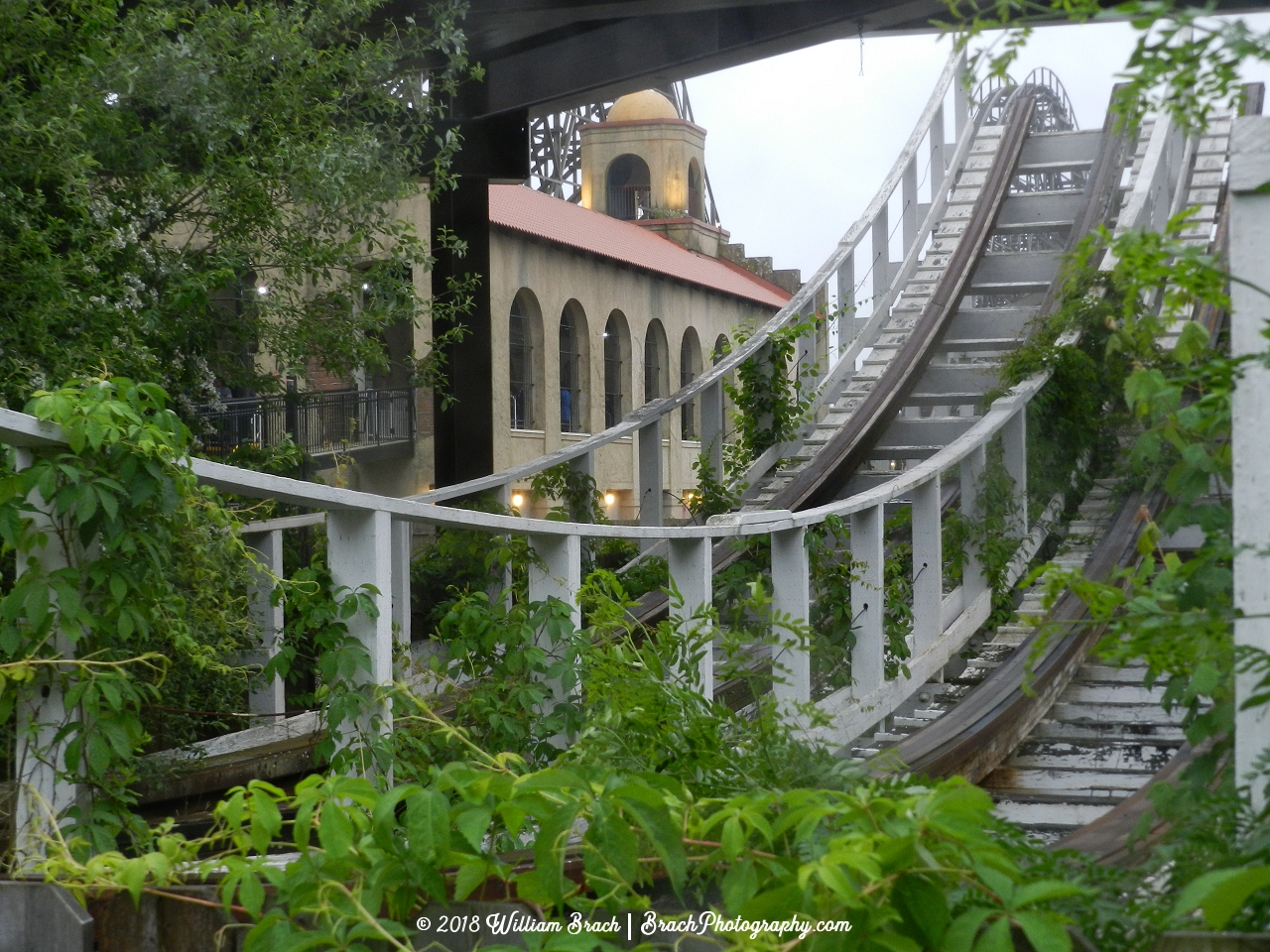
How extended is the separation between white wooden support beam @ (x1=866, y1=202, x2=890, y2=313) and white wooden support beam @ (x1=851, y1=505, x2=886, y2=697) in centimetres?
502

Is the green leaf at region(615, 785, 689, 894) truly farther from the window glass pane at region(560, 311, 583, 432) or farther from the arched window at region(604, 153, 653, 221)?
the arched window at region(604, 153, 653, 221)

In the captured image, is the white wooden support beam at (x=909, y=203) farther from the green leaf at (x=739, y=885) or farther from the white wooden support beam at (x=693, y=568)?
the green leaf at (x=739, y=885)

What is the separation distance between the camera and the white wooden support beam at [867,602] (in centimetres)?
490

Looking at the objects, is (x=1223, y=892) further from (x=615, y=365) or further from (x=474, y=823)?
(x=615, y=365)

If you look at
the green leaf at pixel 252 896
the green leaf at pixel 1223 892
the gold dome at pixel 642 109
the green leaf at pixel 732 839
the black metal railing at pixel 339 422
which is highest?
the gold dome at pixel 642 109

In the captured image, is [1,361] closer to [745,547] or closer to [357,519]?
[357,519]

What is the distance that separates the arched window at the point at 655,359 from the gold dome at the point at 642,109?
42.6 ft

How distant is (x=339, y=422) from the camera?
59.5 feet

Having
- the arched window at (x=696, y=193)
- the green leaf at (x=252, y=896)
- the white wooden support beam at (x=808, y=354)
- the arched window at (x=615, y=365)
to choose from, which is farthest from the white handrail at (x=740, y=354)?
the arched window at (x=696, y=193)

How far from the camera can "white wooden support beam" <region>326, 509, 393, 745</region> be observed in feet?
10.4

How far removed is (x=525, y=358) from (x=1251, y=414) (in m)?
21.0

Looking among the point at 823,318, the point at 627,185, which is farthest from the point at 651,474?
the point at 627,185

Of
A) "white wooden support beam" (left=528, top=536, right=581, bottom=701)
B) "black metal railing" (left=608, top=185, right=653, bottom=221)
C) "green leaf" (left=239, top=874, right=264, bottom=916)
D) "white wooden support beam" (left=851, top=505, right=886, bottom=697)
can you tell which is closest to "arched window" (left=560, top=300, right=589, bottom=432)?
"black metal railing" (left=608, top=185, right=653, bottom=221)

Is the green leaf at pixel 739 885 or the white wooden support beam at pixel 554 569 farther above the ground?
the white wooden support beam at pixel 554 569
